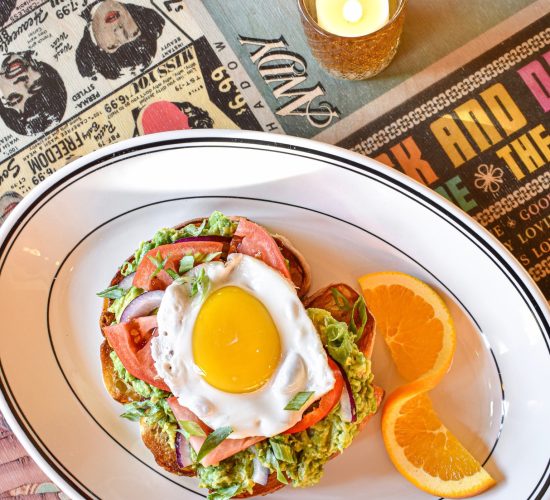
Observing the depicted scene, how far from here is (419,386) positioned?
267 centimetres

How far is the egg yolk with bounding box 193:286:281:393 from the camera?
2400mm

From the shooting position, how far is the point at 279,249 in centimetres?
267

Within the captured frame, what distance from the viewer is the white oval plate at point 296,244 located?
2641 millimetres

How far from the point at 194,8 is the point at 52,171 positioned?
901mm

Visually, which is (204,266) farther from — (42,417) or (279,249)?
(42,417)

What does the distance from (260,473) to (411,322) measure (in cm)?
79

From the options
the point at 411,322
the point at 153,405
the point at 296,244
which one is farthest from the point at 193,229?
the point at 411,322

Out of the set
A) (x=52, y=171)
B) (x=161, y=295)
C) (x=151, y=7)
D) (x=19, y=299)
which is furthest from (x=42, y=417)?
(x=151, y=7)

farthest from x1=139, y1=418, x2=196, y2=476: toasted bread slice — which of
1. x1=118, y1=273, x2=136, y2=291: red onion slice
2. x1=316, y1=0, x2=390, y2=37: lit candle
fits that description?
x1=316, y1=0, x2=390, y2=37: lit candle

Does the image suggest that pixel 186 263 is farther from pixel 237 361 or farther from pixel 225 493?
pixel 225 493

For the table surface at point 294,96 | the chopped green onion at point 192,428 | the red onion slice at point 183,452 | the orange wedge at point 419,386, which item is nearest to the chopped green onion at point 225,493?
the red onion slice at point 183,452

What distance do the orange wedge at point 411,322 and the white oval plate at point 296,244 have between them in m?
0.08

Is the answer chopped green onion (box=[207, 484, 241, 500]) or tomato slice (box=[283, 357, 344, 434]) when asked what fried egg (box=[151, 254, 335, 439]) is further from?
chopped green onion (box=[207, 484, 241, 500])

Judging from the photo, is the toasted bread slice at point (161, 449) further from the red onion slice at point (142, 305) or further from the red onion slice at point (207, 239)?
the red onion slice at point (207, 239)
